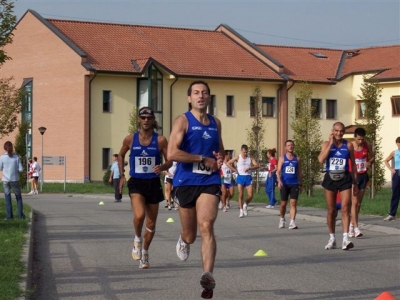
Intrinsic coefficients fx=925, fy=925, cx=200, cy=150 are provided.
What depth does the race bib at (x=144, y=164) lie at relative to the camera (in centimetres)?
1238

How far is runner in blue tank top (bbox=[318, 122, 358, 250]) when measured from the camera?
14.9m

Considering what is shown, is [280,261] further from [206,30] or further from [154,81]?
[206,30]

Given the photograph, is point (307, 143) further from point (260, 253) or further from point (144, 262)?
point (144, 262)

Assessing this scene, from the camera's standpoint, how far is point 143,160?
12.4m

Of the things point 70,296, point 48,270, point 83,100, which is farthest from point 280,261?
point 83,100

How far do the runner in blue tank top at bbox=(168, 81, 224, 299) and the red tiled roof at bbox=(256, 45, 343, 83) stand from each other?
181 feet

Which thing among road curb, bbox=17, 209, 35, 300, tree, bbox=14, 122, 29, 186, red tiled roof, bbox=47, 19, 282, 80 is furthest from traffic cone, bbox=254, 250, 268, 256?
tree, bbox=14, 122, 29, 186

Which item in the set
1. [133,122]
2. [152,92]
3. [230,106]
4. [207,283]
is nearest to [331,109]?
[230,106]

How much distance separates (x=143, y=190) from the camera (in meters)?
12.3

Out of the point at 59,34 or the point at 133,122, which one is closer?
the point at 133,122

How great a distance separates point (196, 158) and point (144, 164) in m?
3.15

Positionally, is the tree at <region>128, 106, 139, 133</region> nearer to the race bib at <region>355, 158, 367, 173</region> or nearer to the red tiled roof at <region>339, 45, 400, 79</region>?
the red tiled roof at <region>339, 45, 400, 79</region>

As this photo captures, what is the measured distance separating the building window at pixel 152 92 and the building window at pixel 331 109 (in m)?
13.0

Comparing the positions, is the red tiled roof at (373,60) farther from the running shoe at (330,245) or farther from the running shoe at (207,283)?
the running shoe at (207,283)
